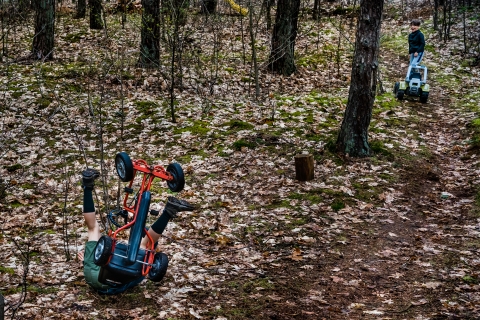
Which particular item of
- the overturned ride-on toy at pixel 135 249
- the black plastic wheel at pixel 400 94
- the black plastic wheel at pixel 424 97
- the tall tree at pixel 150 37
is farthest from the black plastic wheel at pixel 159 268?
the black plastic wheel at pixel 424 97

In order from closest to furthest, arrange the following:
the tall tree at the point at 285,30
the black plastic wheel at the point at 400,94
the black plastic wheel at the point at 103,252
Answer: the black plastic wheel at the point at 103,252 < the black plastic wheel at the point at 400,94 < the tall tree at the point at 285,30

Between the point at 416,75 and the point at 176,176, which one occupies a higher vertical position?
the point at 416,75

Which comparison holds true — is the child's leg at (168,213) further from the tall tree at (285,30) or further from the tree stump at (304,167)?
the tall tree at (285,30)

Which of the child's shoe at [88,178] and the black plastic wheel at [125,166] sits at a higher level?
the black plastic wheel at [125,166]

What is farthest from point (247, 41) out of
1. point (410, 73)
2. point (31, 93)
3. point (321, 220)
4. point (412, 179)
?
point (321, 220)

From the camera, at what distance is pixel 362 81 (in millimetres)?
9016

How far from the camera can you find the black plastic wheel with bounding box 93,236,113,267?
15.8ft

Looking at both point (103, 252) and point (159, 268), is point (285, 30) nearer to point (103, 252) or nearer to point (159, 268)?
point (159, 268)

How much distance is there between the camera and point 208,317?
5.07m

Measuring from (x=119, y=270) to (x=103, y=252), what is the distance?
0.36 meters

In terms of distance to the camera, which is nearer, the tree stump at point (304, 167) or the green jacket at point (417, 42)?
the tree stump at point (304, 167)

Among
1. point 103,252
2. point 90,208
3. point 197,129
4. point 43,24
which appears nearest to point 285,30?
point 197,129

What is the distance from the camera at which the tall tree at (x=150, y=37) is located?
13289 millimetres

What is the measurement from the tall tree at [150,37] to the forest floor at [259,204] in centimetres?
74
